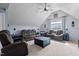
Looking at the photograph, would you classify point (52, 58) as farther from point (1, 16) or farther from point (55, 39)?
point (1, 16)

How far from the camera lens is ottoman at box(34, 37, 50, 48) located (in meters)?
1.88

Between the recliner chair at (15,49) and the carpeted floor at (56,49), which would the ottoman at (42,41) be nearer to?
the carpeted floor at (56,49)

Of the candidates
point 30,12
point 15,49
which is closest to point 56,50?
point 15,49

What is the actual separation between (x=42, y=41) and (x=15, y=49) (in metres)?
0.51

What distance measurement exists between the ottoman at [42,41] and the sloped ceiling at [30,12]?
1.03 ft

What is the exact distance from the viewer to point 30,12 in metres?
2.08

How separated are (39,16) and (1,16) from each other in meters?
0.78

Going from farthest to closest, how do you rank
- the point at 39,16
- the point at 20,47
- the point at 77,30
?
1. the point at 39,16
2. the point at 77,30
3. the point at 20,47

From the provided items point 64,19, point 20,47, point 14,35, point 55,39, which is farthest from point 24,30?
point 64,19

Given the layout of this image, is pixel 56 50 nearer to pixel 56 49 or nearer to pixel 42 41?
pixel 56 49

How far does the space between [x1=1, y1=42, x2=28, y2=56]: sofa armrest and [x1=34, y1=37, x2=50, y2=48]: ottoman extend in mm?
272

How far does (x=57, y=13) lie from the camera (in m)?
1.97

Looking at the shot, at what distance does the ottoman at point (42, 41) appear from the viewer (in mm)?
1885

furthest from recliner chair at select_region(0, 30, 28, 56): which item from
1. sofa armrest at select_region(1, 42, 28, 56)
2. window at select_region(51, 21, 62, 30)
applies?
window at select_region(51, 21, 62, 30)
